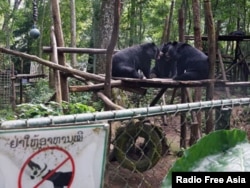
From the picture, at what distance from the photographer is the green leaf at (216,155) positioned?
100 cm

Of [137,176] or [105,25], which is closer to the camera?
[137,176]

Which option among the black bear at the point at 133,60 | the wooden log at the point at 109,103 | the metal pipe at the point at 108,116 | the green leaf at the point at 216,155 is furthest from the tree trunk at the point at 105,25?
the green leaf at the point at 216,155

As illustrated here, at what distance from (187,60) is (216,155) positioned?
5.35 m

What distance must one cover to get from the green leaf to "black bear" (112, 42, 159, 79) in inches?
179

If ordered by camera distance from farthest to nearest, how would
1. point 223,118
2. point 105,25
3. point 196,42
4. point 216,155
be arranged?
point 105,25 → point 196,42 → point 223,118 → point 216,155

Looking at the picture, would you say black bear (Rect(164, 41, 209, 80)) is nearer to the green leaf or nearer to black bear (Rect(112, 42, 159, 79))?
black bear (Rect(112, 42, 159, 79))

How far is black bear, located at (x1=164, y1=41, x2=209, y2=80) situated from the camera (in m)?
5.94

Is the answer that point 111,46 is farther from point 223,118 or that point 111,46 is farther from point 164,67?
point 164,67

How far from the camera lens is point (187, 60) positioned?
6320mm

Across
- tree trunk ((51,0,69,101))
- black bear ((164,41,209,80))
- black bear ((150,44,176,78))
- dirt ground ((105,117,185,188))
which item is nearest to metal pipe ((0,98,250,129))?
dirt ground ((105,117,185,188))

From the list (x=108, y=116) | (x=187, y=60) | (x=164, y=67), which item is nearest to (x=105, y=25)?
(x=164, y=67)

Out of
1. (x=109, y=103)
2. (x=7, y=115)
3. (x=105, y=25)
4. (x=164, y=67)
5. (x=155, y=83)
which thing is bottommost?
(x=7, y=115)

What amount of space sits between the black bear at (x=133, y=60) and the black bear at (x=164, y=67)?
4.6 inches

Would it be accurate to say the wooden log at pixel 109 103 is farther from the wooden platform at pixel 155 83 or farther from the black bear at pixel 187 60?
the black bear at pixel 187 60
